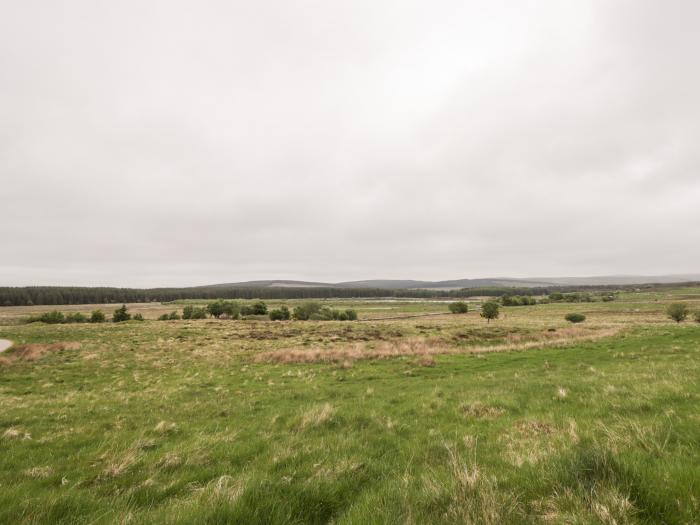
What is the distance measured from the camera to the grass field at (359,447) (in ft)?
12.9

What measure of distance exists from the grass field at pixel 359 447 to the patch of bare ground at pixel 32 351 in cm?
907

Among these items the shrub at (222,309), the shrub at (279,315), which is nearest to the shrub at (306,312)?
the shrub at (279,315)

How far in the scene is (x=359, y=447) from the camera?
7.57 metres

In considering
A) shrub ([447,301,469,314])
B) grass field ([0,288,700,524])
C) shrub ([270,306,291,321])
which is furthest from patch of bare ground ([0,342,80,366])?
shrub ([447,301,469,314])

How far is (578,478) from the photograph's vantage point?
408cm

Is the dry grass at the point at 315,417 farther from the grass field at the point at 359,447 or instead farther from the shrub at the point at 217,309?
the shrub at the point at 217,309

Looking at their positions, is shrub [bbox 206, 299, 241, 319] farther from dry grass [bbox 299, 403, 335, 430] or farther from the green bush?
dry grass [bbox 299, 403, 335, 430]

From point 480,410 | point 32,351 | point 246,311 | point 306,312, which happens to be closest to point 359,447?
point 480,410

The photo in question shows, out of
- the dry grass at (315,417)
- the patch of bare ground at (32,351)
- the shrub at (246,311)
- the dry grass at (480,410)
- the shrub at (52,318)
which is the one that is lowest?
the shrub at (246,311)

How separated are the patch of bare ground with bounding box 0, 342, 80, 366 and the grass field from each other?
29.8 ft

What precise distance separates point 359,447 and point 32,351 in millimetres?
41004

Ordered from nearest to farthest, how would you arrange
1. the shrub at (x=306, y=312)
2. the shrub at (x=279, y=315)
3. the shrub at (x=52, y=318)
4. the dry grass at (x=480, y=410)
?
the dry grass at (x=480, y=410) < the shrub at (x=52, y=318) < the shrub at (x=279, y=315) < the shrub at (x=306, y=312)

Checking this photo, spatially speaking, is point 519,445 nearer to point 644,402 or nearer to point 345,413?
point 644,402

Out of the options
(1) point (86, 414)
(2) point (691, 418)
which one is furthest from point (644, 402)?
(1) point (86, 414)
